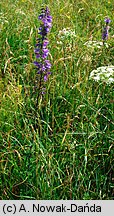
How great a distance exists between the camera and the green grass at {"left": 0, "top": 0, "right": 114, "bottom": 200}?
8.86 ft

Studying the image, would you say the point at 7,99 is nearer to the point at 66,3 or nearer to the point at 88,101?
the point at 88,101

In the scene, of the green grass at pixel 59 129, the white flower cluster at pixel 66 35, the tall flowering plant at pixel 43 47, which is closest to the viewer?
the green grass at pixel 59 129

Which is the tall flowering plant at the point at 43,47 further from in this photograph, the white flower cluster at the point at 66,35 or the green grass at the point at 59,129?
the white flower cluster at the point at 66,35

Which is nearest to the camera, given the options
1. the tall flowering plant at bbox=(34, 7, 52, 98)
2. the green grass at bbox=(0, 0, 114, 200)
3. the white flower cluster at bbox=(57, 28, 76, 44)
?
the green grass at bbox=(0, 0, 114, 200)

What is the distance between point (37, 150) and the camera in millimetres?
2771

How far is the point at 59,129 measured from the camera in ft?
10.1

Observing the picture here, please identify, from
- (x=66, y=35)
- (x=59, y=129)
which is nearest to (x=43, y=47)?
(x=59, y=129)

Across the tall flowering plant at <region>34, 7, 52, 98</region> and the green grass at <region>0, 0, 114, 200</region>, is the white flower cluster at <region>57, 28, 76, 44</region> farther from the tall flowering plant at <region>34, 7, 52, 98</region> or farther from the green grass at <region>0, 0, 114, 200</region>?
the tall flowering plant at <region>34, 7, 52, 98</region>

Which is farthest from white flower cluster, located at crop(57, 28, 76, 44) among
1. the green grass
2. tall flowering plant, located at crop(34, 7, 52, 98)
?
tall flowering plant, located at crop(34, 7, 52, 98)

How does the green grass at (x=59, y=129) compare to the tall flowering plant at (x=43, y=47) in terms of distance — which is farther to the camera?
the tall flowering plant at (x=43, y=47)

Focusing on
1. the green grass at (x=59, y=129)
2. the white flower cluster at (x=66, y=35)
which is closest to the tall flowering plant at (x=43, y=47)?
the green grass at (x=59, y=129)

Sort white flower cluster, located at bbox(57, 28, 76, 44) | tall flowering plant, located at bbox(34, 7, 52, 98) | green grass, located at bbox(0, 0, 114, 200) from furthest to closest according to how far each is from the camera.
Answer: white flower cluster, located at bbox(57, 28, 76, 44) → tall flowering plant, located at bbox(34, 7, 52, 98) → green grass, located at bbox(0, 0, 114, 200)

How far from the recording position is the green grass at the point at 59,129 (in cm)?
270

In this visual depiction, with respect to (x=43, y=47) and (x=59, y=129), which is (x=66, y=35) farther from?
(x=59, y=129)
